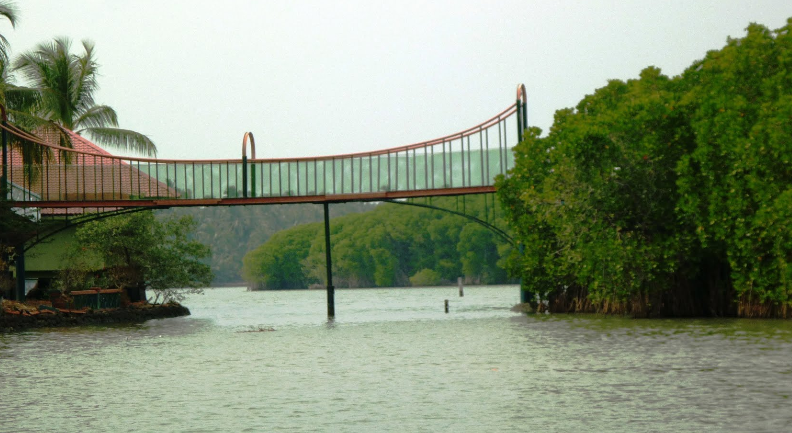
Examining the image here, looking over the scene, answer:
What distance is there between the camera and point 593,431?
423 inches

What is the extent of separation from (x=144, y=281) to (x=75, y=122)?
904 centimetres

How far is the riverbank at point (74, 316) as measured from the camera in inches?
1364

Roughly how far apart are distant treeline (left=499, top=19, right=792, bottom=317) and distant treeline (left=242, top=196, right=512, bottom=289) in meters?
78.1

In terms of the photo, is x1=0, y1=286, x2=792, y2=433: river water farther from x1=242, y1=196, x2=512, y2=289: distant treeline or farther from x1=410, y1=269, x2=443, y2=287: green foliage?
x1=410, y1=269, x2=443, y2=287: green foliage

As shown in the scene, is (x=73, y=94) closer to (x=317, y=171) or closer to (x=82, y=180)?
(x=82, y=180)

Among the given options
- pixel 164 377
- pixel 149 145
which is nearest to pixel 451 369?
pixel 164 377

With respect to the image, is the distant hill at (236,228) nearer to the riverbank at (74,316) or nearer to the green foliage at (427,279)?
the green foliage at (427,279)

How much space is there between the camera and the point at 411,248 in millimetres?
125375

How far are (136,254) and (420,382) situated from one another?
31.6 metres

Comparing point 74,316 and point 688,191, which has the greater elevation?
point 688,191

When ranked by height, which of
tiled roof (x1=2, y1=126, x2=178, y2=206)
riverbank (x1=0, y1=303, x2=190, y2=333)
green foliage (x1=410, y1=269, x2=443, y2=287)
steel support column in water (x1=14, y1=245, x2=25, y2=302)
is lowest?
green foliage (x1=410, y1=269, x2=443, y2=287)

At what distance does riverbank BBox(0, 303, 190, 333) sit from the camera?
114 feet

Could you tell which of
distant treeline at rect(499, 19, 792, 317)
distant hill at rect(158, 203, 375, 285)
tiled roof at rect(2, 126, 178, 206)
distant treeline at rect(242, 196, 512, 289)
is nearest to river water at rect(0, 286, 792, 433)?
distant treeline at rect(499, 19, 792, 317)

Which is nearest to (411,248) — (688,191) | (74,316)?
(74,316)
